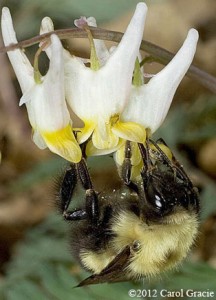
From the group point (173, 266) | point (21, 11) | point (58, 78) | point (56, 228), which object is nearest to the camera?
point (58, 78)

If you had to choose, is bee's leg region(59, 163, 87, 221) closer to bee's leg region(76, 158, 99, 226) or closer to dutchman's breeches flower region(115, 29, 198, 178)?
bee's leg region(76, 158, 99, 226)

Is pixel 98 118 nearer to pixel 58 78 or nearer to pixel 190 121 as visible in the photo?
pixel 58 78

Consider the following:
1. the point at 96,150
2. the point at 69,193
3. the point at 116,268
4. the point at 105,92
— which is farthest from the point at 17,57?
the point at 116,268

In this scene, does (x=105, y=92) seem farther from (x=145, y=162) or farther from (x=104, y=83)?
(x=145, y=162)

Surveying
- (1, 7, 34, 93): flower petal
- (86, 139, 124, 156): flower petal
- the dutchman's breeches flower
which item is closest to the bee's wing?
(86, 139, 124, 156): flower petal

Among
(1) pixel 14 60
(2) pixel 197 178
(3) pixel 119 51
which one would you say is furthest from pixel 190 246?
(2) pixel 197 178

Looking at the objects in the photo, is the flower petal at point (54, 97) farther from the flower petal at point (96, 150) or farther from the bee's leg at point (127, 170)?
the bee's leg at point (127, 170)

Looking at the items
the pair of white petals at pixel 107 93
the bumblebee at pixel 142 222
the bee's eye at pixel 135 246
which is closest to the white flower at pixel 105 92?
the pair of white petals at pixel 107 93
